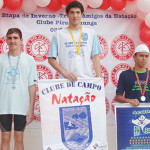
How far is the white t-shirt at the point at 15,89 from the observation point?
319 centimetres

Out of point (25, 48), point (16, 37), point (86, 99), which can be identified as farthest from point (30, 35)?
point (86, 99)

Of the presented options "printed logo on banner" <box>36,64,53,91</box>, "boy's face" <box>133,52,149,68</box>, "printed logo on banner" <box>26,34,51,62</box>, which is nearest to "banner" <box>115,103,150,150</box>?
"boy's face" <box>133,52,149,68</box>

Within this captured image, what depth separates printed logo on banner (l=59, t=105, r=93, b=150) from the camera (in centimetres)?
319

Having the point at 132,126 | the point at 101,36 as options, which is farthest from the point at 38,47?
the point at 132,126

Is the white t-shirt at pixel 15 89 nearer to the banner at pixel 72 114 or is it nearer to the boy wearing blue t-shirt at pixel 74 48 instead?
the banner at pixel 72 114

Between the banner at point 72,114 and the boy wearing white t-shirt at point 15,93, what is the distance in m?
0.21

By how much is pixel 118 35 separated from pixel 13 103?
2005 mm

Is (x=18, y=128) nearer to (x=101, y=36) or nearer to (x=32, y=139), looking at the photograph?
(x=32, y=139)

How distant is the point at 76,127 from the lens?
3.22 meters

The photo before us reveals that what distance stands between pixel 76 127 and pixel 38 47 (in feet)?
5.05

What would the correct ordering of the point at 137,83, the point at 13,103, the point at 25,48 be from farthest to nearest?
the point at 25,48
the point at 137,83
the point at 13,103

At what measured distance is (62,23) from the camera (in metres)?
4.32

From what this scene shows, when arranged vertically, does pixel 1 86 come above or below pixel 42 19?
below

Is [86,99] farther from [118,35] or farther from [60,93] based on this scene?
[118,35]
